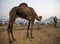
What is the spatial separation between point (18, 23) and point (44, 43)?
355 mm

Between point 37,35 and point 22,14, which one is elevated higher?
point 22,14

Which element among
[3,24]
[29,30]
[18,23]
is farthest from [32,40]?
[3,24]

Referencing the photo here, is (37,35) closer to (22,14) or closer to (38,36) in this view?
(38,36)

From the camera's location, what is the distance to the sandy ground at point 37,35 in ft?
5.53

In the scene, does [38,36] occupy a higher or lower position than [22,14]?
lower

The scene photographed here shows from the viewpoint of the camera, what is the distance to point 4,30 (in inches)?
66.5

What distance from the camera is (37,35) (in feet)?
5.75

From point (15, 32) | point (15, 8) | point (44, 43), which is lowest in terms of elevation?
point (44, 43)

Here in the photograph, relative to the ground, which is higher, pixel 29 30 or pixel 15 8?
pixel 15 8

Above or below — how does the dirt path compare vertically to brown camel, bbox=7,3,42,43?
below

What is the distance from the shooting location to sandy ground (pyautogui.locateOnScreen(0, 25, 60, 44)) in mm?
1685

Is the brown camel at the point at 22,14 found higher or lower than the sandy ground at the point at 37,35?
higher

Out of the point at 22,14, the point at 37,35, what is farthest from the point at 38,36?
the point at 22,14

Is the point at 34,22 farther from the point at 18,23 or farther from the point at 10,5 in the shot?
the point at 10,5
